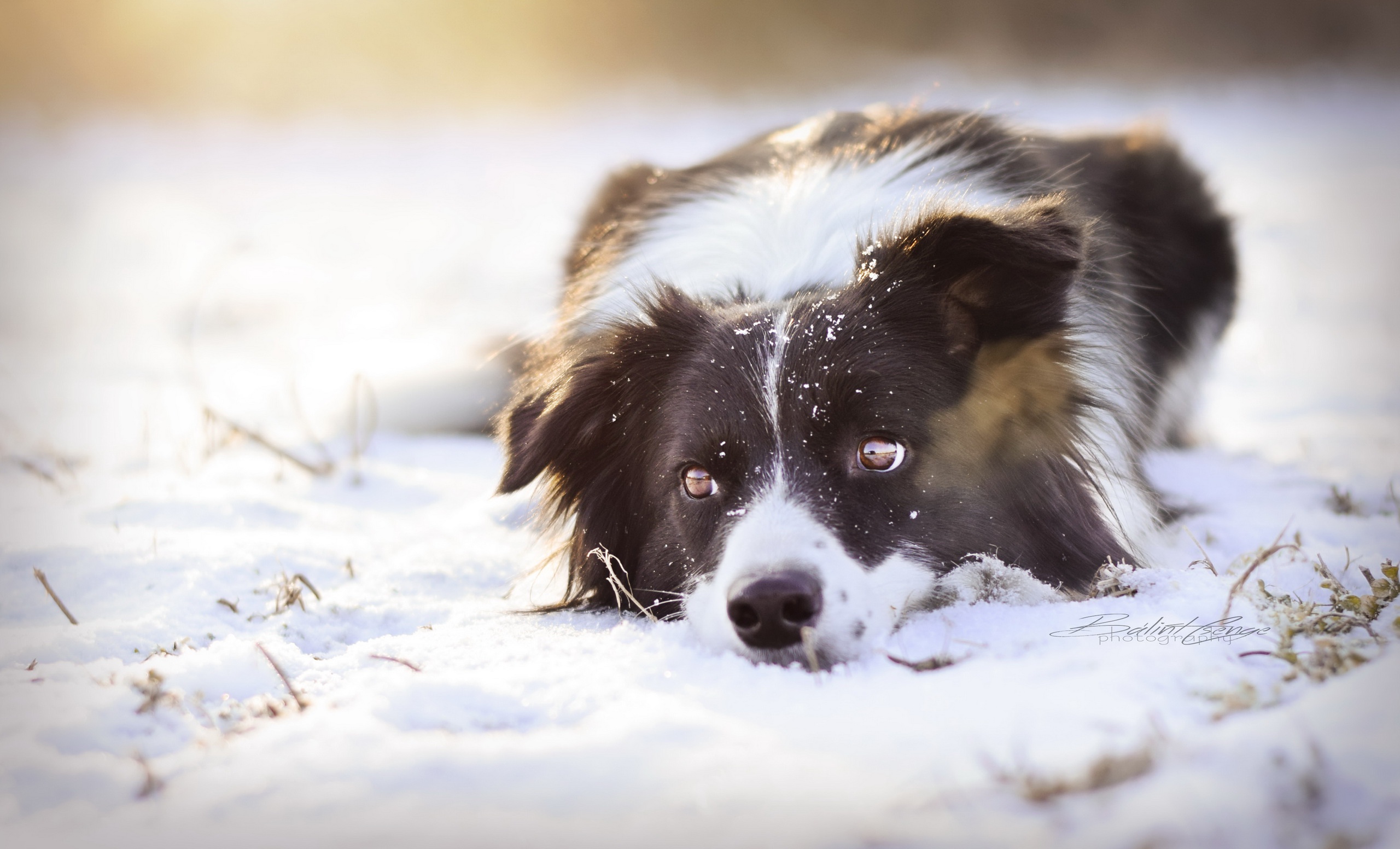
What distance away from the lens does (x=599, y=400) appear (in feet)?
10.5

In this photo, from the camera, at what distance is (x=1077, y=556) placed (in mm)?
2848

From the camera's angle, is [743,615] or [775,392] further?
[775,392]

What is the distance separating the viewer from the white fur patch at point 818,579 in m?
2.28

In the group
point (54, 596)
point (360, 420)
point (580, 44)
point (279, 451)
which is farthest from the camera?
point (580, 44)

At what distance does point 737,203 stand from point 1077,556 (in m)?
1.90

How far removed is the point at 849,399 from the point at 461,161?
1316cm

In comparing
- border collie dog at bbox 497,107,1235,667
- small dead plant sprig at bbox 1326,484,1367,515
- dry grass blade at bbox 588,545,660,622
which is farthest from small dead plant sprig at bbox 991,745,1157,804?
small dead plant sprig at bbox 1326,484,1367,515

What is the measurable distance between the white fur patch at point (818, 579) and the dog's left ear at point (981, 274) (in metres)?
0.73

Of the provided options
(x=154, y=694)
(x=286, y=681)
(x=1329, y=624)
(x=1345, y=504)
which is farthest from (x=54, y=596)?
(x=1345, y=504)

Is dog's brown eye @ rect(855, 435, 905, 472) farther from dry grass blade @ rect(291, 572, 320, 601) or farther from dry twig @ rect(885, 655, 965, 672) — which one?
dry grass blade @ rect(291, 572, 320, 601)

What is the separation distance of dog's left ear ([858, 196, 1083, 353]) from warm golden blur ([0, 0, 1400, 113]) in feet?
16.6

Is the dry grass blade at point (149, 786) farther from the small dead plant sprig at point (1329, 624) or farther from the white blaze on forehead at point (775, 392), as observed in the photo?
the small dead plant sprig at point (1329, 624)

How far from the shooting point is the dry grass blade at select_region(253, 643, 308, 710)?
2.07 metres

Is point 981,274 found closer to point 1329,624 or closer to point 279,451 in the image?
point 1329,624
